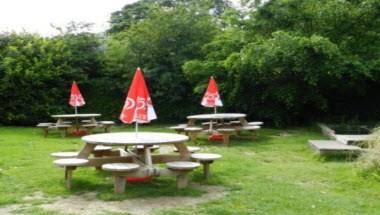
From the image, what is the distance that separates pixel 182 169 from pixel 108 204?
114cm

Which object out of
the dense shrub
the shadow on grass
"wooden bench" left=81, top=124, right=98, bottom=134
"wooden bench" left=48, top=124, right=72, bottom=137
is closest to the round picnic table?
the shadow on grass

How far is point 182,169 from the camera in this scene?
6727mm

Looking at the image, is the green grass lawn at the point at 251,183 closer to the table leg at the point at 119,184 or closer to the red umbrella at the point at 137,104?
the table leg at the point at 119,184

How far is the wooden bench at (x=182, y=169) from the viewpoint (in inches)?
265

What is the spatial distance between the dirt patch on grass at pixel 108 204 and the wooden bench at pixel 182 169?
41 centimetres

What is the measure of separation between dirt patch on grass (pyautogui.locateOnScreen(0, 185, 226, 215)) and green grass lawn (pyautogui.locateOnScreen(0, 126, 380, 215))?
0.15m

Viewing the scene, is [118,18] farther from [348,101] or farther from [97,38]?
[348,101]

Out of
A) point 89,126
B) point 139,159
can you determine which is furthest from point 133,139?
point 89,126

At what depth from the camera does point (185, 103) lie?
1783 centimetres

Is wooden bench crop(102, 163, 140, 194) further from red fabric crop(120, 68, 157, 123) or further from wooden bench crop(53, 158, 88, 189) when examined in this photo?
red fabric crop(120, 68, 157, 123)

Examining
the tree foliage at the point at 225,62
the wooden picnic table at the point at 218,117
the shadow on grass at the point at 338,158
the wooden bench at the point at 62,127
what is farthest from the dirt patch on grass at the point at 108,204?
the tree foliage at the point at 225,62

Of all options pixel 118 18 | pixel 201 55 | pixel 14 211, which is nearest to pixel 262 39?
pixel 201 55

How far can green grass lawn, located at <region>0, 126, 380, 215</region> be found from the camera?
5.87 m

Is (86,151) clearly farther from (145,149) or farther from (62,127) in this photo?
(62,127)
